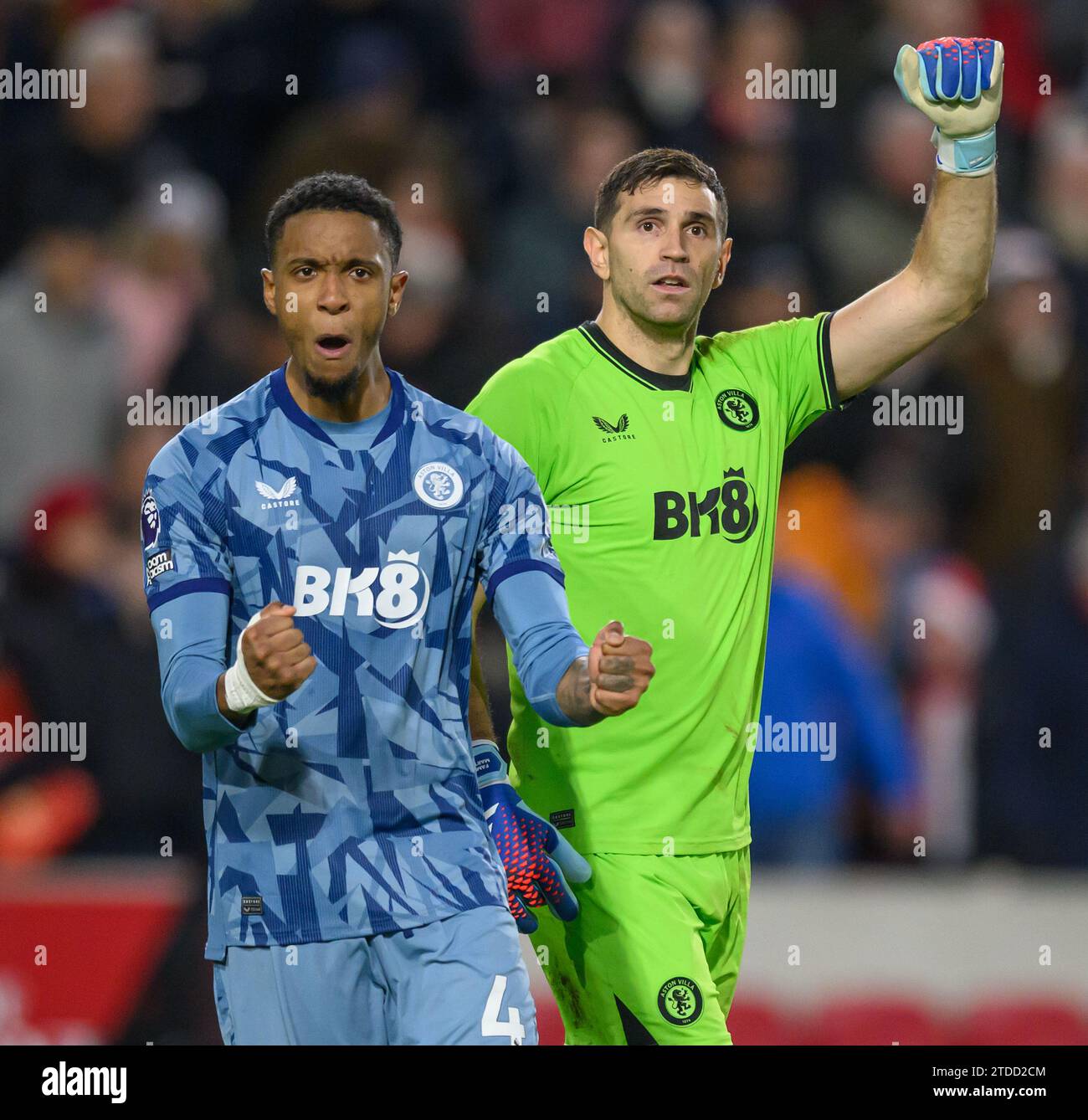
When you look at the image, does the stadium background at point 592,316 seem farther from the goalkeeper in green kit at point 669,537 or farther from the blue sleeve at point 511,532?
the blue sleeve at point 511,532

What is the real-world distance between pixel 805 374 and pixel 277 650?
204 cm

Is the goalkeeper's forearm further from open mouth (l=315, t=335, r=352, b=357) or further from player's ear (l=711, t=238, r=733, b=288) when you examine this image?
open mouth (l=315, t=335, r=352, b=357)

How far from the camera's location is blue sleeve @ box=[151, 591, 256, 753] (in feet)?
11.8

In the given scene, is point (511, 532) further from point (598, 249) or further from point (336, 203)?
point (598, 249)

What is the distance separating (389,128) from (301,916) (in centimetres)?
530

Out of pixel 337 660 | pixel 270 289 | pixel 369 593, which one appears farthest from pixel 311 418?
pixel 337 660

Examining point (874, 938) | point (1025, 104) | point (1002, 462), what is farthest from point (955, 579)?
point (1025, 104)

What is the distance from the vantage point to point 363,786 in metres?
3.81

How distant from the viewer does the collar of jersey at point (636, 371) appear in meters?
4.89

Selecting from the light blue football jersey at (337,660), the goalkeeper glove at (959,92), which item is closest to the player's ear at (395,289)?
the light blue football jersey at (337,660)

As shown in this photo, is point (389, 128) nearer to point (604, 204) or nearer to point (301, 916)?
point (604, 204)

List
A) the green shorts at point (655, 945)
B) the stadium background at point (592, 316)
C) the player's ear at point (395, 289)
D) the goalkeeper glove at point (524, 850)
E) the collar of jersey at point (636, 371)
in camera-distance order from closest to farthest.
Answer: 1. the player's ear at point (395, 289)
2. the goalkeeper glove at point (524, 850)
3. the green shorts at point (655, 945)
4. the collar of jersey at point (636, 371)
5. the stadium background at point (592, 316)

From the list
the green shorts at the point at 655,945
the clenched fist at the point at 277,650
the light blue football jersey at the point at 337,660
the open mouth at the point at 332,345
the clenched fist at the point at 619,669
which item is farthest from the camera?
the green shorts at the point at 655,945
